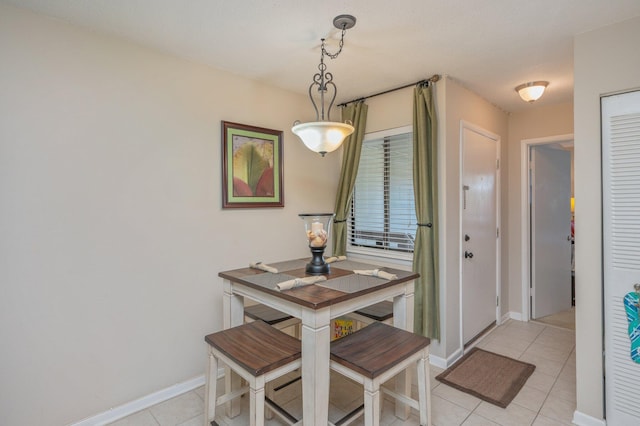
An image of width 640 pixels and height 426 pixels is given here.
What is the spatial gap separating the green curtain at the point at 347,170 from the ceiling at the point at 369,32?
1.75ft

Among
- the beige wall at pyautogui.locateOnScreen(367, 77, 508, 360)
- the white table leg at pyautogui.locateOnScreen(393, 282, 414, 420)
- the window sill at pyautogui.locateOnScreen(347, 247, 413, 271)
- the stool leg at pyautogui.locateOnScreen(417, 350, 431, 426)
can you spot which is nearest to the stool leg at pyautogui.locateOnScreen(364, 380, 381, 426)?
the stool leg at pyautogui.locateOnScreen(417, 350, 431, 426)

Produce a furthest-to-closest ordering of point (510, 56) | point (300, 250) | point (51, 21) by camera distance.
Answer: point (300, 250), point (510, 56), point (51, 21)

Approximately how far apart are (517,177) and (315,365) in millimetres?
3430

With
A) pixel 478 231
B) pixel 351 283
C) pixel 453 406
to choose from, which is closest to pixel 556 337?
pixel 478 231

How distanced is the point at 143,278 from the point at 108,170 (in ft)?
2.44

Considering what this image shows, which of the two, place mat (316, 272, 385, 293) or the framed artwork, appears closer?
place mat (316, 272, 385, 293)

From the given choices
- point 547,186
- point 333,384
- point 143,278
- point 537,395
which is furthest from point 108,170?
point 547,186

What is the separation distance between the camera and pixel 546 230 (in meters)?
3.84

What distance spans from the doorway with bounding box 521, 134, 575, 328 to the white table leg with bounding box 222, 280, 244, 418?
3.32 m

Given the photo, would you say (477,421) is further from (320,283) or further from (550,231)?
(550,231)

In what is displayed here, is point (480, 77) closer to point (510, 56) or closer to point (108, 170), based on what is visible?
point (510, 56)

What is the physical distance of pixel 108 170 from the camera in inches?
80.0

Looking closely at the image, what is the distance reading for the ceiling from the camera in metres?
1.74

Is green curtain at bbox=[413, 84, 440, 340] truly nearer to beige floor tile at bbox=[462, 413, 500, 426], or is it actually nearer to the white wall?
beige floor tile at bbox=[462, 413, 500, 426]
